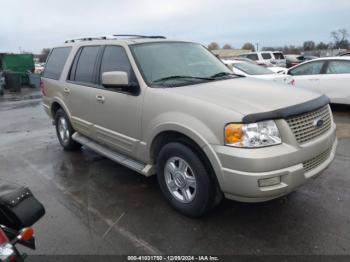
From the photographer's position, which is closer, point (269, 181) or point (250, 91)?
point (269, 181)

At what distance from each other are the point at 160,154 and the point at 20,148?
4178 mm

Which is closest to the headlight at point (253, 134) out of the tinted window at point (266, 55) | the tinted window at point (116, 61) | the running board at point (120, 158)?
the running board at point (120, 158)

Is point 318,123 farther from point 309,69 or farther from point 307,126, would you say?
point 309,69

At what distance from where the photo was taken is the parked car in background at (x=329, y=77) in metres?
8.18

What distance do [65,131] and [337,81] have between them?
22.5 ft

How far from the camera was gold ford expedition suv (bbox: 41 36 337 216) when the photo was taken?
2822 mm

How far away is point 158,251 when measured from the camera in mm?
2898

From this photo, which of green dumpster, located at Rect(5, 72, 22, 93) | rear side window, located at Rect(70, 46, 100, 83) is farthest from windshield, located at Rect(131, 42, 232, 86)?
green dumpster, located at Rect(5, 72, 22, 93)

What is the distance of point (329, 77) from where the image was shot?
8.48 metres

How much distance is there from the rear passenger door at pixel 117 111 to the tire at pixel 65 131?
1231 mm

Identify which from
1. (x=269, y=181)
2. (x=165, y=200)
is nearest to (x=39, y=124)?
(x=165, y=200)

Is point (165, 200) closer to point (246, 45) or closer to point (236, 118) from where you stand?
point (236, 118)

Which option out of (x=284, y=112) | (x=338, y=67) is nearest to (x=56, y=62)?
(x=284, y=112)

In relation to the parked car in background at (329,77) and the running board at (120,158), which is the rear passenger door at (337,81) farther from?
the running board at (120,158)
